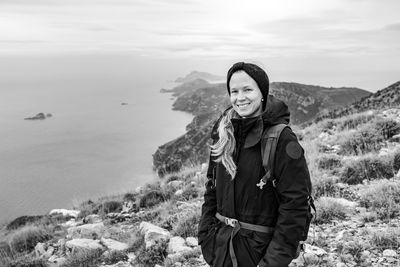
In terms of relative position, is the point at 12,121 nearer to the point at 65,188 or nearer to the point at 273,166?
the point at 65,188

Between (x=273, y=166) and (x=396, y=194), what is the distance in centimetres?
419

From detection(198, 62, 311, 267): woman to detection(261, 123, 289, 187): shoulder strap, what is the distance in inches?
1.3

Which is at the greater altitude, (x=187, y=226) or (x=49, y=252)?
(x=187, y=226)

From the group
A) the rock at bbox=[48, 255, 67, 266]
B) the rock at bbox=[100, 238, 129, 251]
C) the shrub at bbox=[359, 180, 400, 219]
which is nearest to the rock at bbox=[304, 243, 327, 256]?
the shrub at bbox=[359, 180, 400, 219]

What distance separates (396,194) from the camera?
211 inches

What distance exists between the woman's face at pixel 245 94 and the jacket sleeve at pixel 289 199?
0.37 m

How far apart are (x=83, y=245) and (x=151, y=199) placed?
349 cm

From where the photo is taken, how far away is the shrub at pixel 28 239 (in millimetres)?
7699

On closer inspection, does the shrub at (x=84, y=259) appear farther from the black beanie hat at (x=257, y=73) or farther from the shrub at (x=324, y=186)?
the black beanie hat at (x=257, y=73)

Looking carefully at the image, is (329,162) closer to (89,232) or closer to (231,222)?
(89,232)

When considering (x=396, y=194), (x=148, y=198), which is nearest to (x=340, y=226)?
(x=396, y=194)

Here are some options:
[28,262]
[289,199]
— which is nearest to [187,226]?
[28,262]

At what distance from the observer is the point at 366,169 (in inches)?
270

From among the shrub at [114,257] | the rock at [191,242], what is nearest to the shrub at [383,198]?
the rock at [191,242]
